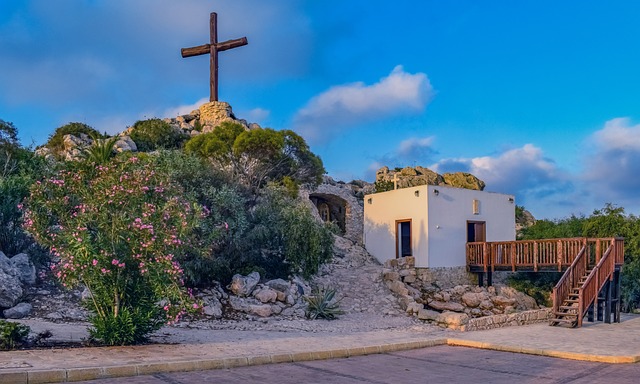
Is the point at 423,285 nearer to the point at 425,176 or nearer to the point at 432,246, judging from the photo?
the point at 432,246

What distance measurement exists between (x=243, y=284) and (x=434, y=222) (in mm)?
9690

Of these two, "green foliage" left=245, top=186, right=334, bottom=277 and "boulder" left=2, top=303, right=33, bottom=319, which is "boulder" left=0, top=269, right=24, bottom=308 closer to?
"boulder" left=2, top=303, right=33, bottom=319

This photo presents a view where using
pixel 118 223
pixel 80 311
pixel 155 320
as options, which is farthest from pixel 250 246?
pixel 118 223

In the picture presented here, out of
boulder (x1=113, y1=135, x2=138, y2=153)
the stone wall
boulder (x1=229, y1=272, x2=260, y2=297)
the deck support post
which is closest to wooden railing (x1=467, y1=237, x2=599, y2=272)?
the stone wall

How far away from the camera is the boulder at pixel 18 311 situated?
1320 cm

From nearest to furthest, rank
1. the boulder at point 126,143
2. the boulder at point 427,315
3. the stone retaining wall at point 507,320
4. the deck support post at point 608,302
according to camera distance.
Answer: the stone retaining wall at point 507,320
the deck support post at point 608,302
the boulder at point 427,315
the boulder at point 126,143

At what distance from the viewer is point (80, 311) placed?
47.0 feet

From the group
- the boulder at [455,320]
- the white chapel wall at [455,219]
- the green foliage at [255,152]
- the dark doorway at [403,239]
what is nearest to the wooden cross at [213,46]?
the green foliage at [255,152]

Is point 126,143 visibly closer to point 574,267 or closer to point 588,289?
point 574,267

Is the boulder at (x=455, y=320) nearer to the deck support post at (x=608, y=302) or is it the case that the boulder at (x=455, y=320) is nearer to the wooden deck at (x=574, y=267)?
the wooden deck at (x=574, y=267)

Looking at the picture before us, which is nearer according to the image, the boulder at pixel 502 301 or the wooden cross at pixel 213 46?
the boulder at pixel 502 301

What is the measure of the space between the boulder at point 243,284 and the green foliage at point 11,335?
26.5 feet

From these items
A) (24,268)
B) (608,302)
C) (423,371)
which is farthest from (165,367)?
(608,302)

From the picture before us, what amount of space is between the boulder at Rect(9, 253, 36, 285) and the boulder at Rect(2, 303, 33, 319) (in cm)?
156
